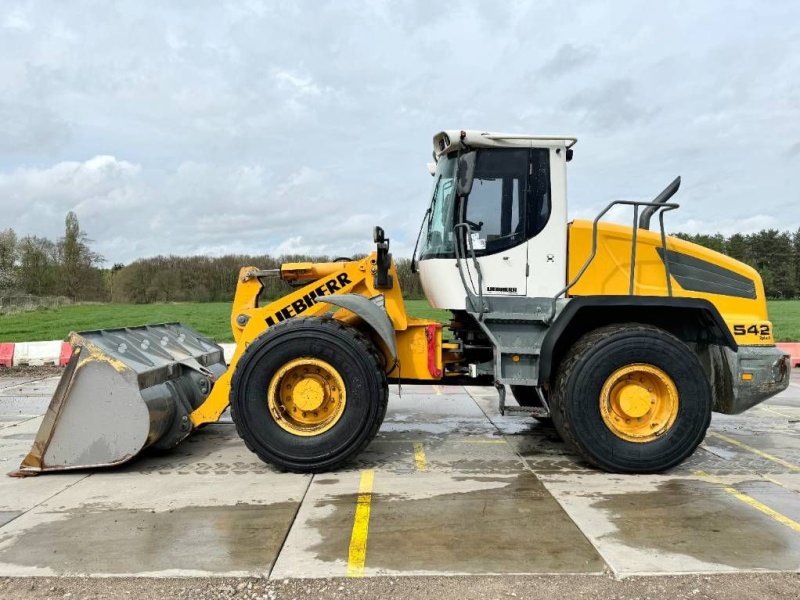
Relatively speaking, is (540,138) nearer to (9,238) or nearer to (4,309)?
(4,309)

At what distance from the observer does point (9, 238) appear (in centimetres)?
4781

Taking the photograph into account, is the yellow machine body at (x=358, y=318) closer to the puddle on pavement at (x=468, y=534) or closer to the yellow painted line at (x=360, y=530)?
the yellow painted line at (x=360, y=530)

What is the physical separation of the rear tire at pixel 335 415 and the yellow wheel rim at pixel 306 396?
0.02m

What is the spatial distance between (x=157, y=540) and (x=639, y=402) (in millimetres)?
4007

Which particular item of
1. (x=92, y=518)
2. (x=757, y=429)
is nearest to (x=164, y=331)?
(x=92, y=518)

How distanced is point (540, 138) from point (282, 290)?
3.25 meters

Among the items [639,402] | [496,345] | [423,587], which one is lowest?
[423,587]

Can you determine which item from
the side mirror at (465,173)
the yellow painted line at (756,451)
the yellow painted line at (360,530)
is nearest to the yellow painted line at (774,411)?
the yellow painted line at (756,451)

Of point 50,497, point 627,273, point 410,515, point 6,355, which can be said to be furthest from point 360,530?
point 6,355

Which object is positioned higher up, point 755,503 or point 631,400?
point 631,400

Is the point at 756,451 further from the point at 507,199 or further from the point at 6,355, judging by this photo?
the point at 6,355

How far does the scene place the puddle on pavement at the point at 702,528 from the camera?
12.1 ft

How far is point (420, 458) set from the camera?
5824mm

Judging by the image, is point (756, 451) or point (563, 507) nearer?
point (563, 507)
